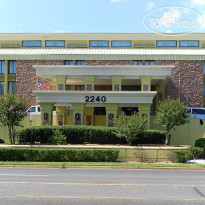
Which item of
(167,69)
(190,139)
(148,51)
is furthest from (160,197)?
(148,51)

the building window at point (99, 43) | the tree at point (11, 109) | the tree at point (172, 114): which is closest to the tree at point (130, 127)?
the tree at point (172, 114)

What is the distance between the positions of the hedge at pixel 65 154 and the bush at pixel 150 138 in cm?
447

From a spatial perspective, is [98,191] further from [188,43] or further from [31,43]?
[188,43]

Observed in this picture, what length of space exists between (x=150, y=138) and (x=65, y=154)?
24.6 feet

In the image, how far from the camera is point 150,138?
25.8 m

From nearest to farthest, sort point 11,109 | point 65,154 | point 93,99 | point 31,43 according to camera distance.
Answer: point 65,154 → point 11,109 → point 93,99 → point 31,43

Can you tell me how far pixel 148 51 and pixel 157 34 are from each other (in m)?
5.82

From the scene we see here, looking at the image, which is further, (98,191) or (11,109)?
(11,109)

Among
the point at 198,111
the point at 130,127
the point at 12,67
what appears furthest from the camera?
the point at 12,67

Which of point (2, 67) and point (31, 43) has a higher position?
point (31, 43)

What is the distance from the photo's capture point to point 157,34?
154ft

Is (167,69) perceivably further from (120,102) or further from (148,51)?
(148,51)

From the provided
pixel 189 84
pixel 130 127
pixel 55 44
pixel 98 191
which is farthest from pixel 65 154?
pixel 55 44

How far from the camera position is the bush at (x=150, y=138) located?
83.7 ft
